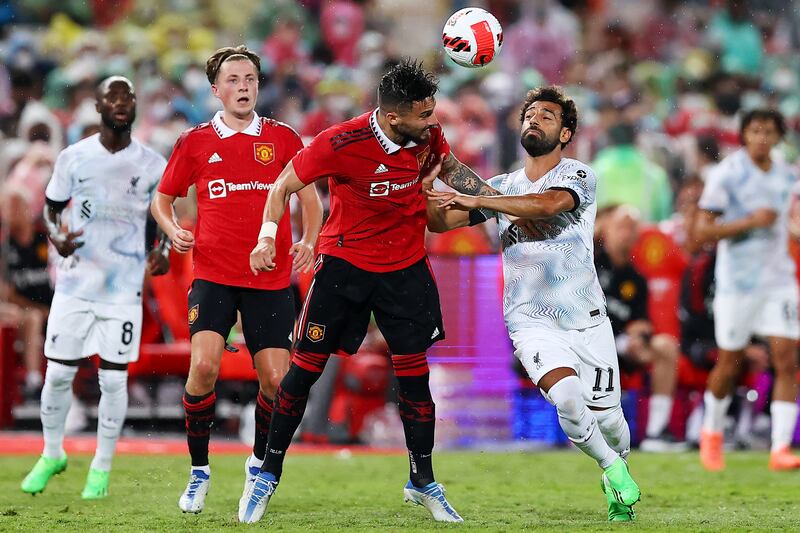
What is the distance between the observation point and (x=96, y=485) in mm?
9438

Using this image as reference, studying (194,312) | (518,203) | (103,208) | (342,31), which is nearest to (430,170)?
(518,203)

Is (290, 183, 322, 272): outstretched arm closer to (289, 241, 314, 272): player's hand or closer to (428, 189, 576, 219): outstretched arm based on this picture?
(289, 241, 314, 272): player's hand

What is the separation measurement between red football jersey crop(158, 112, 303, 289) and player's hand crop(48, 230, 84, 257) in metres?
1.35

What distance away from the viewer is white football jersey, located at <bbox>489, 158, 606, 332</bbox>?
8203 millimetres

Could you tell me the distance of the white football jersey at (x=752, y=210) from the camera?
11.6 meters

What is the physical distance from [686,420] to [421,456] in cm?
619

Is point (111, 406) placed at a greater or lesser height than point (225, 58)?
lesser

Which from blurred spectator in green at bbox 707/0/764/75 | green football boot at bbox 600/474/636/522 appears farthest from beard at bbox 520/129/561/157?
blurred spectator in green at bbox 707/0/764/75

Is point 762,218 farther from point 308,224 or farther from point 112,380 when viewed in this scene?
point 112,380

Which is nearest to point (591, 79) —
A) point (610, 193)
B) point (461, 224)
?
point (610, 193)

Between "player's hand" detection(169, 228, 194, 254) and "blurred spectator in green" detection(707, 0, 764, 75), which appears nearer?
"player's hand" detection(169, 228, 194, 254)

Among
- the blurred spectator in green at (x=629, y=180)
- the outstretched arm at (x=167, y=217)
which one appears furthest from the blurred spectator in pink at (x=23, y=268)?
the outstretched arm at (x=167, y=217)

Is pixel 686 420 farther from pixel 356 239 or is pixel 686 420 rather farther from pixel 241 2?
pixel 241 2

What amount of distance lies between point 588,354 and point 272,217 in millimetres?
2034
